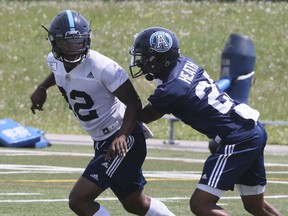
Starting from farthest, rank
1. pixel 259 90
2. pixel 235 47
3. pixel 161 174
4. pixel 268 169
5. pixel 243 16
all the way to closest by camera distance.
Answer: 1. pixel 243 16
2. pixel 259 90
3. pixel 235 47
4. pixel 268 169
5. pixel 161 174

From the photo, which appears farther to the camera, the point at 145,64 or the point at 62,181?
the point at 62,181

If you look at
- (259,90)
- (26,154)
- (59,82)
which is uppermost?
(59,82)

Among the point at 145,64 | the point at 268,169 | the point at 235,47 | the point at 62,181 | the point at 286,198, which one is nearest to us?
the point at 145,64

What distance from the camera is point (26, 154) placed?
54.9ft

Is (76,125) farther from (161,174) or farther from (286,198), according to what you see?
(286,198)

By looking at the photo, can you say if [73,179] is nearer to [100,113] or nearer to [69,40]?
[100,113]

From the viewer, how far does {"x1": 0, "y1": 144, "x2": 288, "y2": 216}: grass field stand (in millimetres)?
10336

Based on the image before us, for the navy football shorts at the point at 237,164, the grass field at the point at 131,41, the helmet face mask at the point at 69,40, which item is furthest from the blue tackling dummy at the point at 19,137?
the navy football shorts at the point at 237,164

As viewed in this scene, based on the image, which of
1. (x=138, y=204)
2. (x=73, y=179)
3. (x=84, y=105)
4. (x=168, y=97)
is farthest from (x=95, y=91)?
(x=73, y=179)

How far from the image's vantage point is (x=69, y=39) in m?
7.88

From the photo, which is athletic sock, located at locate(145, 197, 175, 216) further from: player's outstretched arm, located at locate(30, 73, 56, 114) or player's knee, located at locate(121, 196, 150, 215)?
player's outstretched arm, located at locate(30, 73, 56, 114)

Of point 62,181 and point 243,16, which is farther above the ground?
point 62,181

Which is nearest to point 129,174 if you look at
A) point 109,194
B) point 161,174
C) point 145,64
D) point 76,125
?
point 145,64

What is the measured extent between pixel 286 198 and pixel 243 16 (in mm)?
19758
